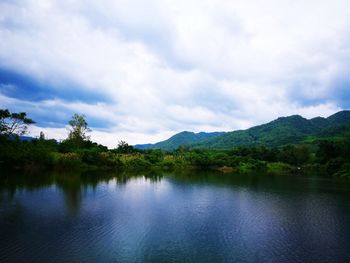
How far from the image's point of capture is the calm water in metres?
14.9

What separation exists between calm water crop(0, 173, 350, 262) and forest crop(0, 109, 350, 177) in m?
29.1

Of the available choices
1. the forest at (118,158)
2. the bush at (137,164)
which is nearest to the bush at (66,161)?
the forest at (118,158)

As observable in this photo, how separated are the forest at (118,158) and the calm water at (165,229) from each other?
29063 mm

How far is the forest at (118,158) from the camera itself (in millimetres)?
58875

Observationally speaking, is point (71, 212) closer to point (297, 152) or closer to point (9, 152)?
point (9, 152)

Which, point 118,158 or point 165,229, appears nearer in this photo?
point 165,229

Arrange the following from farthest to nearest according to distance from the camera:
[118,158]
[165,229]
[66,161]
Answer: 1. [118,158]
2. [66,161]
3. [165,229]

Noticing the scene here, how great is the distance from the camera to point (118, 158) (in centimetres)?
7800

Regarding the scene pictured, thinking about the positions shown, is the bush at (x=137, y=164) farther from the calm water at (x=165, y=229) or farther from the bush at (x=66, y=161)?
the calm water at (x=165, y=229)

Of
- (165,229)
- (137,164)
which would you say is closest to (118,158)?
(137,164)

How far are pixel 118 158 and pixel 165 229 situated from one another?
6009cm

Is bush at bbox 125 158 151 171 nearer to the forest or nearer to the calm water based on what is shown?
the forest

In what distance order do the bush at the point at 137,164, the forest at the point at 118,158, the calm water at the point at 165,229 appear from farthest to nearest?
the bush at the point at 137,164
the forest at the point at 118,158
the calm water at the point at 165,229

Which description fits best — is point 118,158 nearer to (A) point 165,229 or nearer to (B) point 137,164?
(B) point 137,164
